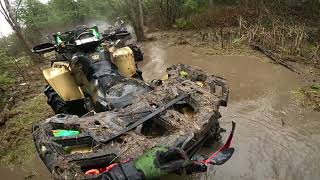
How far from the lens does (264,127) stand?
634cm

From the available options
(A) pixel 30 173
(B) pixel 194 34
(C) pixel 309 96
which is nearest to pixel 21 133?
(A) pixel 30 173

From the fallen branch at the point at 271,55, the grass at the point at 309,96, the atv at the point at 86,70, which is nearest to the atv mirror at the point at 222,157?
the atv at the point at 86,70

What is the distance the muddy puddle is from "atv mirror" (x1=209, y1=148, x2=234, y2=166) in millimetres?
1327

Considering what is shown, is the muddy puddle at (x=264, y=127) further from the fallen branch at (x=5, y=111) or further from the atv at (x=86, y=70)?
the fallen branch at (x=5, y=111)

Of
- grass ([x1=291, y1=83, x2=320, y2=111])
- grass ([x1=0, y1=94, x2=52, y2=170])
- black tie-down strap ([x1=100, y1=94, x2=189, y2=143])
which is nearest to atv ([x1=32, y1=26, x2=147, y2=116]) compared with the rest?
black tie-down strap ([x1=100, y1=94, x2=189, y2=143])

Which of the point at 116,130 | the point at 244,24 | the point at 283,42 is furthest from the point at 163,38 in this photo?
the point at 116,130

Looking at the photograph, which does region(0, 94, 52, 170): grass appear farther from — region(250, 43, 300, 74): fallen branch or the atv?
region(250, 43, 300, 74): fallen branch

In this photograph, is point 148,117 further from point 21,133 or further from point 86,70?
point 21,133

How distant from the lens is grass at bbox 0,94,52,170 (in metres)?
6.59

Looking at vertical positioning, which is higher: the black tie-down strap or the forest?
the black tie-down strap

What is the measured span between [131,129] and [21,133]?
4314mm

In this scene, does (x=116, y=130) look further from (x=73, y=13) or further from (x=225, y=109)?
(x=73, y=13)

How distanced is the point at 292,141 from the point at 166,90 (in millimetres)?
2301

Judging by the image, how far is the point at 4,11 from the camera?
12.9 meters
